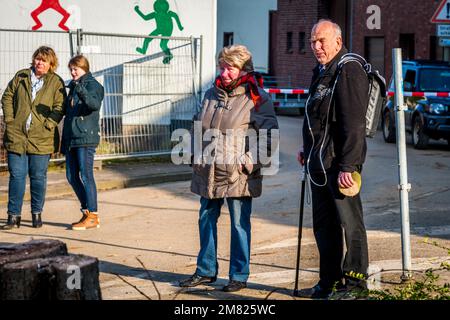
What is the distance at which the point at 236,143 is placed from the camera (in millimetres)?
8188

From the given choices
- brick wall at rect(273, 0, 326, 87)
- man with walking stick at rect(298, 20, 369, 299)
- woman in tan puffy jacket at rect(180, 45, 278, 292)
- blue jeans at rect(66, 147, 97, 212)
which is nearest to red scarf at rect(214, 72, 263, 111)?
woman in tan puffy jacket at rect(180, 45, 278, 292)

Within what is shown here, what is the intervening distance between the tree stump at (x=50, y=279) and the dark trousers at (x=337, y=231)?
226 cm

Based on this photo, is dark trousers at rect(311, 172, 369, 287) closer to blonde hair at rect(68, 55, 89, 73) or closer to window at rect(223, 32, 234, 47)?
blonde hair at rect(68, 55, 89, 73)

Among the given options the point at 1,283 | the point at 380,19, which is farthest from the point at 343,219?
the point at 380,19

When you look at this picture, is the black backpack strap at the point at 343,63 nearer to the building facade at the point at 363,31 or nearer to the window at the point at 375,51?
the building facade at the point at 363,31

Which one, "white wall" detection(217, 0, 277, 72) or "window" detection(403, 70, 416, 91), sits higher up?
"white wall" detection(217, 0, 277, 72)

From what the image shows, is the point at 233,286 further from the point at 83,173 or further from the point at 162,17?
the point at 162,17

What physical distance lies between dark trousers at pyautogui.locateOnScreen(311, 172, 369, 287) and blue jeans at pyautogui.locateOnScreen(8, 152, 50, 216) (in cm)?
469

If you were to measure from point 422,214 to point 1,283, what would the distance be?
7362 mm

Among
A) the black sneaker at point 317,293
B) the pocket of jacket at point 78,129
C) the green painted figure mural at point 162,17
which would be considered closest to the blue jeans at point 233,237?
the black sneaker at point 317,293

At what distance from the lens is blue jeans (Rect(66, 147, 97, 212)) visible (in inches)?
456

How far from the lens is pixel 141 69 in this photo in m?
17.5

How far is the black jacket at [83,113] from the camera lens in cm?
1140

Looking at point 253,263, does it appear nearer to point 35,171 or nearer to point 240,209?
point 240,209
